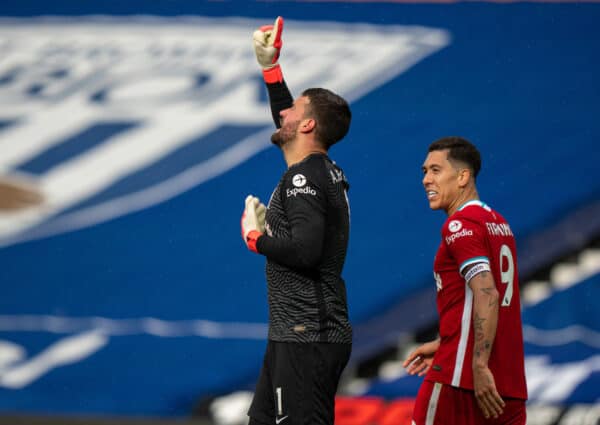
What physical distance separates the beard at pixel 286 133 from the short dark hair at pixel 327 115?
2.6 inches

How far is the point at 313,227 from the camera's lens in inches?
A: 118

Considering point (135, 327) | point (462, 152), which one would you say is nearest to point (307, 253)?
point (462, 152)

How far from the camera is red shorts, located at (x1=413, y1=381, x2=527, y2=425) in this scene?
3154 millimetres

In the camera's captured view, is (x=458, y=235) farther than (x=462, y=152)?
No

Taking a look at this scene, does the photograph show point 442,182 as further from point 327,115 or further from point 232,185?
point 232,185

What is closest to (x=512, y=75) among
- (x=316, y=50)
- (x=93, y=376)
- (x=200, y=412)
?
(x=316, y=50)

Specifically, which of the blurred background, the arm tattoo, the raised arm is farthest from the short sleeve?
the blurred background

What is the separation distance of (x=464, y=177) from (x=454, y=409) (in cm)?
83

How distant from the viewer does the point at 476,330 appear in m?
3.06

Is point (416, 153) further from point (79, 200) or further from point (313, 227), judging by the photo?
point (313, 227)

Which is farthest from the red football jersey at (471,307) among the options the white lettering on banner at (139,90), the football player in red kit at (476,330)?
the white lettering on banner at (139,90)

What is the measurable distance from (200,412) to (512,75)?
3.03m

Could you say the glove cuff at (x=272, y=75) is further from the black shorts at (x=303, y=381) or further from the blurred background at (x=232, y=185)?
the blurred background at (x=232, y=185)

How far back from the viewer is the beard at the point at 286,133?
326cm
